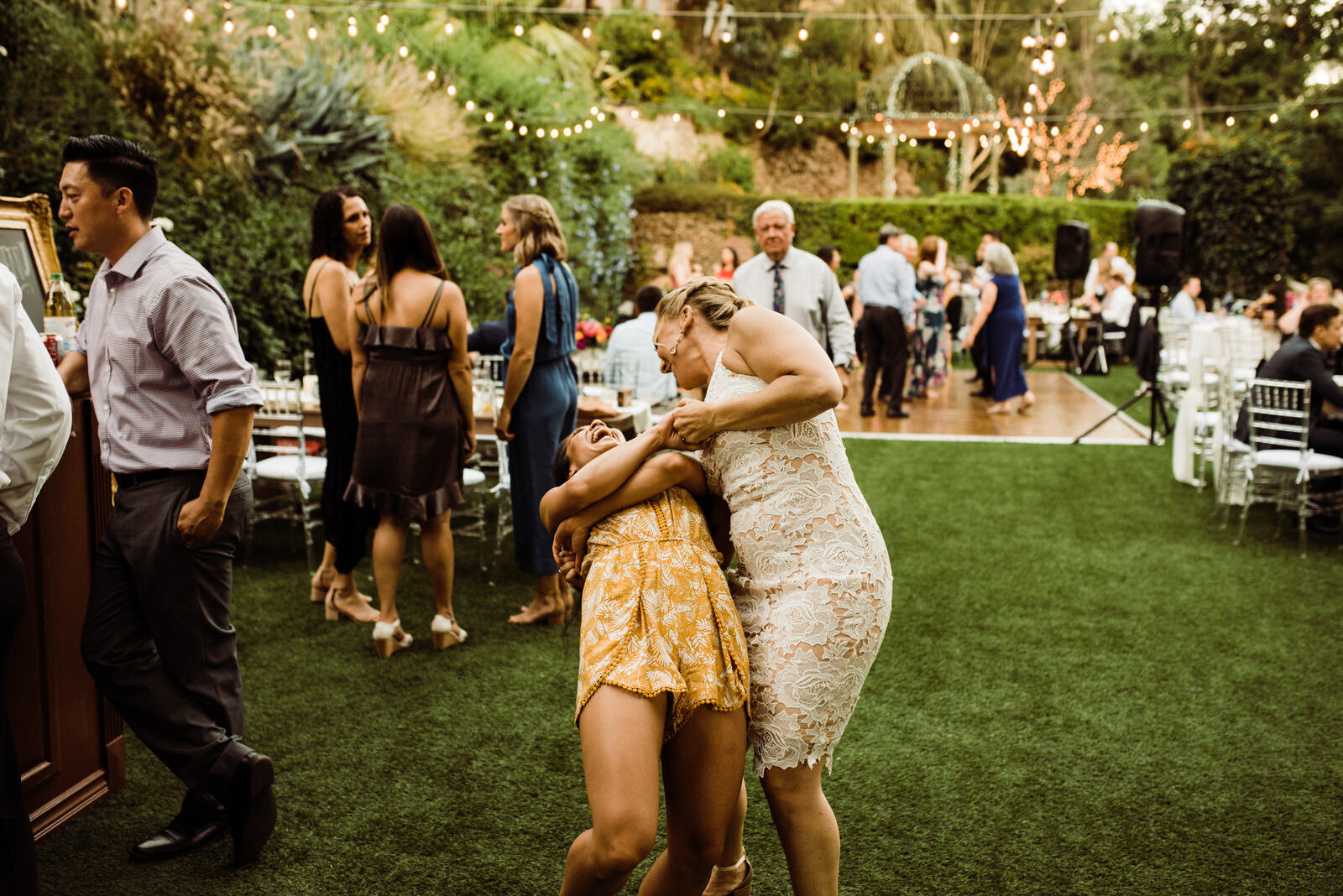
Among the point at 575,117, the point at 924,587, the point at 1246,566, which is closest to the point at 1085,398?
the point at 1246,566

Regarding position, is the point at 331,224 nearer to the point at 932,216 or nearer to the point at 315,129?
the point at 315,129

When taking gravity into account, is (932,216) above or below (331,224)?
above

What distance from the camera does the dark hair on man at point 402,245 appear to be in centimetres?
355

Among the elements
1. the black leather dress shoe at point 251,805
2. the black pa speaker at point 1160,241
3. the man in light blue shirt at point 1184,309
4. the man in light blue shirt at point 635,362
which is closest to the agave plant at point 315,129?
the man in light blue shirt at point 635,362

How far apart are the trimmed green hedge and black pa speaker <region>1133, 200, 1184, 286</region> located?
967 centimetres

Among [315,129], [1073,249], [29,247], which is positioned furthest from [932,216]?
[29,247]

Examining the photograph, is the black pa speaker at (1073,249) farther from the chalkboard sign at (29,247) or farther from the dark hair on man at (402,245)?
the chalkboard sign at (29,247)

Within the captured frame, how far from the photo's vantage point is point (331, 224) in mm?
3930

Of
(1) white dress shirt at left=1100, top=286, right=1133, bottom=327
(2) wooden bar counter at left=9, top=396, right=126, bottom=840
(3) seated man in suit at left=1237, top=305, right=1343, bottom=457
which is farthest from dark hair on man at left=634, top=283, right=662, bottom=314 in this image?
(1) white dress shirt at left=1100, top=286, right=1133, bottom=327

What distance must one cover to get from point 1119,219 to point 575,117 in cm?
1038

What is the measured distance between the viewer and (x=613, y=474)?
1.80m

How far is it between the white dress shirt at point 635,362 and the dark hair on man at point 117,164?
3455 mm

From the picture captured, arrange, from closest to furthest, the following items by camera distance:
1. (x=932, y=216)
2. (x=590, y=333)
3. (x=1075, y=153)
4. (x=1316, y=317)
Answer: (x=1316, y=317), (x=590, y=333), (x=932, y=216), (x=1075, y=153)

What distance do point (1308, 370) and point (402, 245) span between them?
15.6ft
